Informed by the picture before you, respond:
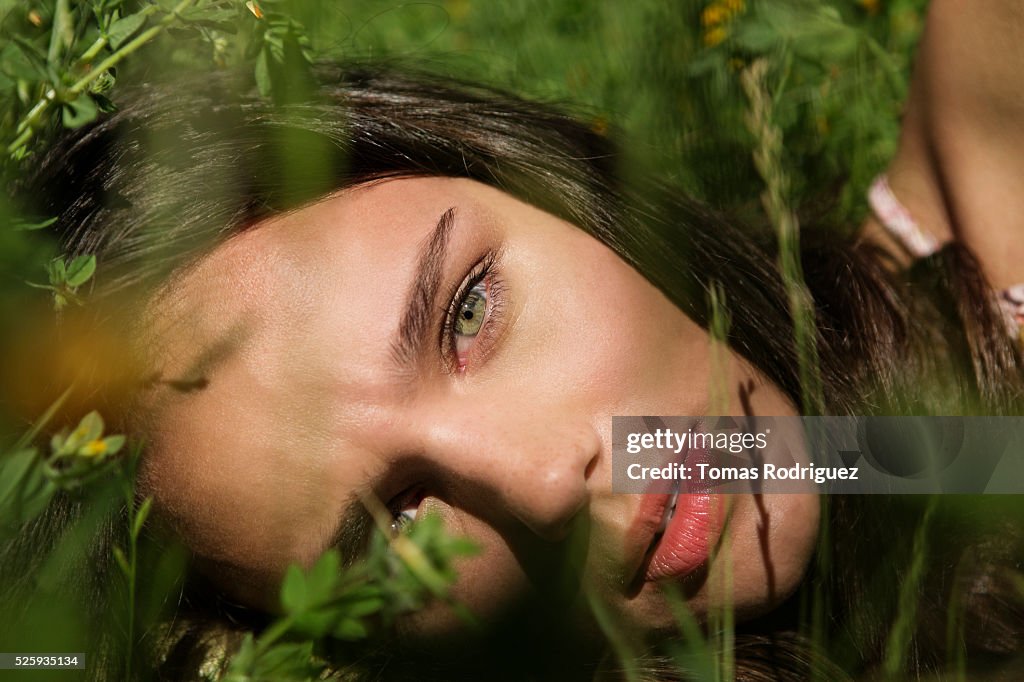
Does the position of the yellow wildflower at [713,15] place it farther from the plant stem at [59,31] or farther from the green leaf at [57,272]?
the green leaf at [57,272]

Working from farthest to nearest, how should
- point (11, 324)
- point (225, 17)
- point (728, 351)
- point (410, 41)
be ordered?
1. point (410, 41)
2. point (728, 351)
3. point (11, 324)
4. point (225, 17)

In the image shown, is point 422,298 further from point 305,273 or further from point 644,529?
point 644,529

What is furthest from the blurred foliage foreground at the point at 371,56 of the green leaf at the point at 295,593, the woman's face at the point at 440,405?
the woman's face at the point at 440,405

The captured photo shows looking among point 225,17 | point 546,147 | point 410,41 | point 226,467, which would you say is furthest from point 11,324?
point 410,41

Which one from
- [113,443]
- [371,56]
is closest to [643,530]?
[113,443]

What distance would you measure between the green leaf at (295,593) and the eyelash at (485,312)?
555mm

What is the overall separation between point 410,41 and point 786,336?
185cm

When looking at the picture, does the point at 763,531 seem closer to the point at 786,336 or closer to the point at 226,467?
the point at 786,336

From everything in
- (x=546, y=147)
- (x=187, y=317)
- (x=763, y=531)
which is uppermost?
(x=546, y=147)

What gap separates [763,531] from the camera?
1631 mm

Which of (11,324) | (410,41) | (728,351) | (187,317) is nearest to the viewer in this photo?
(11,324)

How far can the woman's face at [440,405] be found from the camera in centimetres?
150

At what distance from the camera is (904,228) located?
7.54 feet

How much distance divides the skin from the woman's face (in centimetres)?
87
